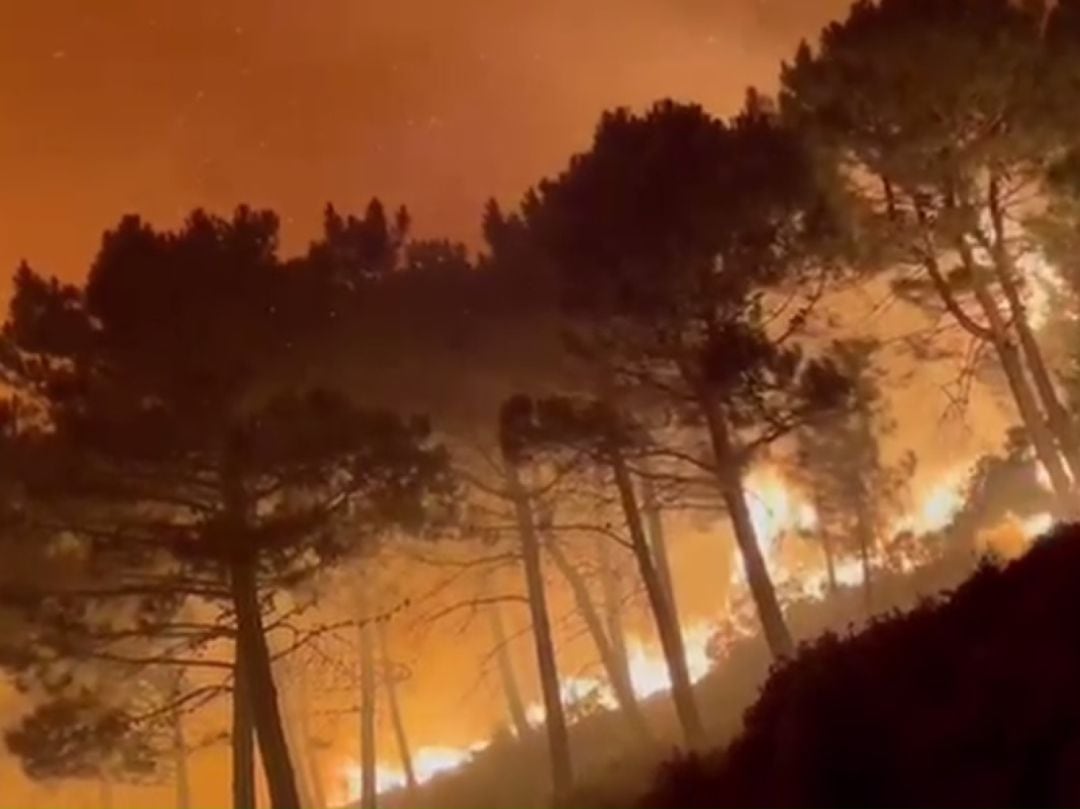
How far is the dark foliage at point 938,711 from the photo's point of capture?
32.8 feet

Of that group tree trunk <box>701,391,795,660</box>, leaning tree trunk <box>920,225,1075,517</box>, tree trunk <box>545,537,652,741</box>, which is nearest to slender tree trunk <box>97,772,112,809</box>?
tree trunk <box>545,537,652,741</box>

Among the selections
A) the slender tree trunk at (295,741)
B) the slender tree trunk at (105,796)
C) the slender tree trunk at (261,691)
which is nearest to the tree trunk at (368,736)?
the slender tree trunk at (295,741)

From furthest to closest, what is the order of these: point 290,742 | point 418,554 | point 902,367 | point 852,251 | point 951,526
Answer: point 290,742 → point 951,526 → point 902,367 → point 418,554 → point 852,251

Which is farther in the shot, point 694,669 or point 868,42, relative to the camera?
point 694,669

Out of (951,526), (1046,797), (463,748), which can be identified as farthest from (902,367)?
(1046,797)

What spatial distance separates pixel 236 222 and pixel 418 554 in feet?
22.2

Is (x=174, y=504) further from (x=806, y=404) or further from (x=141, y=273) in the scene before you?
(x=806, y=404)

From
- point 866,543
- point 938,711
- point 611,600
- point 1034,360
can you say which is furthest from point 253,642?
point 866,543

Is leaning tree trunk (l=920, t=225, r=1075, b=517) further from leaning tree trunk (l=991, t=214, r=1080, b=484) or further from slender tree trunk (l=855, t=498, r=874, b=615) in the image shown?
slender tree trunk (l=855, t=498, r=874, b=615)

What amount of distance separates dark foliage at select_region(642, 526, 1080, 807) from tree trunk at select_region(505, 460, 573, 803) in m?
9.74

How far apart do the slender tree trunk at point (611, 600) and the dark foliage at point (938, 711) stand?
60.7 feet

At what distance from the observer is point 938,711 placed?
434 inches

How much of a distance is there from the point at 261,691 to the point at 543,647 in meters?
6.08

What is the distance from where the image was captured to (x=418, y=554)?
25344mm
